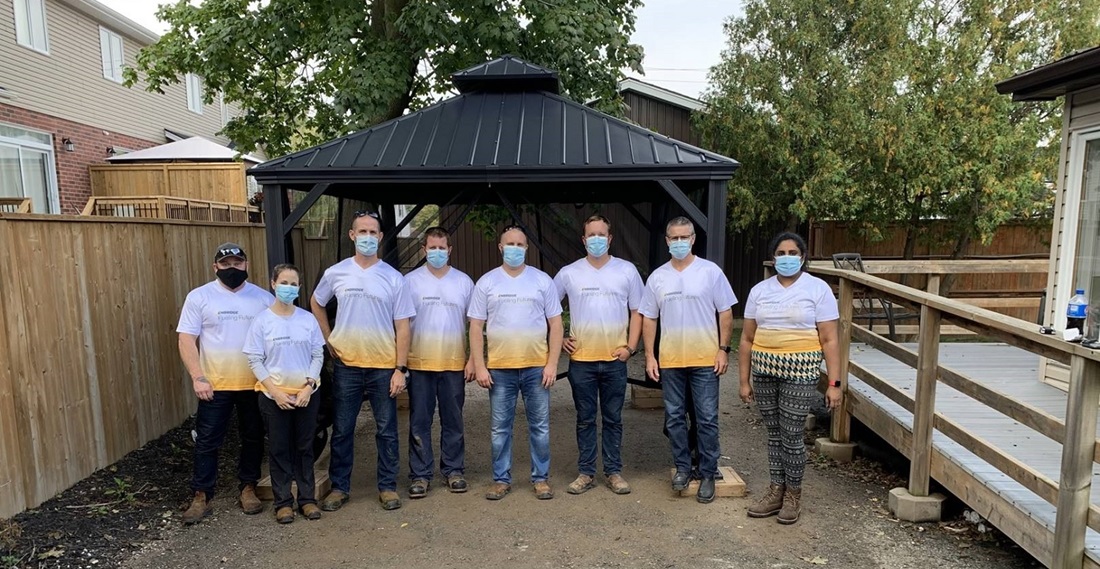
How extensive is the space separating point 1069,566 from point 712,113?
8.77m

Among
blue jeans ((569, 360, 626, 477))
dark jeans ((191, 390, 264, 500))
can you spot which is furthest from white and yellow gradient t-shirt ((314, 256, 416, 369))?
blue jeans ((569, 360, 626, 477))

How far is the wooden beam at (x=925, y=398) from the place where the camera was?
3818mm

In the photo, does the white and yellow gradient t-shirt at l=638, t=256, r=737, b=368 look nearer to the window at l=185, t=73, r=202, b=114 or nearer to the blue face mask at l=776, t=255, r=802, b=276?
the blue face mask at l=776, t=255, r=802, b=276

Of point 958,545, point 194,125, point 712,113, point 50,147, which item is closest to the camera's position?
point 958,545

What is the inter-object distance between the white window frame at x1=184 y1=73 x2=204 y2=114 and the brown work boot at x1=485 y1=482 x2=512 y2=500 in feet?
55.7

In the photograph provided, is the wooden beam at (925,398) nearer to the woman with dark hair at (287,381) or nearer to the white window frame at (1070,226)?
the white window frame at (1070,226)

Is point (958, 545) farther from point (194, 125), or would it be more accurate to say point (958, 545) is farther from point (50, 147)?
point (194, 125)

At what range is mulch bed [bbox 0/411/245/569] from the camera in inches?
131

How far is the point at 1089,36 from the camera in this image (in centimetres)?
896

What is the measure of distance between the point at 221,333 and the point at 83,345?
125 centimetres

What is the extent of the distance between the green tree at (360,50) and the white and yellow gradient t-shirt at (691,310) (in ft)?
14.6

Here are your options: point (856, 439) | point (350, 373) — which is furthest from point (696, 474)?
point (350, 373)

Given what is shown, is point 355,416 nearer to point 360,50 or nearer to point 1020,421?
point 1020,421

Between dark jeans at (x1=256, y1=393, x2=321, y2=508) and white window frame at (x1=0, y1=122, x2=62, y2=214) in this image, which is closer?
dark jeans at (x1=256, y1=393, x2=321, y2=508)
